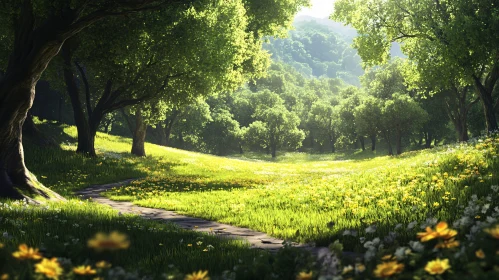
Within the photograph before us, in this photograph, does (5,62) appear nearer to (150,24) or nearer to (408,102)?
(150,24)

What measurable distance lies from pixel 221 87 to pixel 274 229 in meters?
22.6

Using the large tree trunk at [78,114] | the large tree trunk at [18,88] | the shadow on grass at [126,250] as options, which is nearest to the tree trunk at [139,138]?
the large tree trunk at [78,114]

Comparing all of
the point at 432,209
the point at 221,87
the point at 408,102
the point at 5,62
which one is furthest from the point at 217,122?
the point at 432,209

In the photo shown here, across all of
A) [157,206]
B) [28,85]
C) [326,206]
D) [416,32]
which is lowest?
[157,206]

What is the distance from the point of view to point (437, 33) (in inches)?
963

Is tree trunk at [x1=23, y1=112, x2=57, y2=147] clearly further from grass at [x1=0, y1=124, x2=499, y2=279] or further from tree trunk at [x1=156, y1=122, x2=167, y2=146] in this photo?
tree trunk at [x1=156, y1=122, x2=167, y2=146]

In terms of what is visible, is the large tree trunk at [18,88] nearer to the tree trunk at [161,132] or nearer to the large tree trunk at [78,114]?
the large tree trunk at [78,114]

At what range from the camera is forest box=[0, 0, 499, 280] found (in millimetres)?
3607

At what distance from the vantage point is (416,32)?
95.9 feet

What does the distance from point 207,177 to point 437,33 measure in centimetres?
1825

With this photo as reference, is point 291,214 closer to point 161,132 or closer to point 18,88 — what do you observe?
point 18,88

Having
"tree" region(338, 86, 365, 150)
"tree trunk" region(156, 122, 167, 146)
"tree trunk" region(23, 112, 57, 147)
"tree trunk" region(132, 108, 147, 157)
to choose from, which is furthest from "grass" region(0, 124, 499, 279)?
"tree" region(338, 86, 365, 150)

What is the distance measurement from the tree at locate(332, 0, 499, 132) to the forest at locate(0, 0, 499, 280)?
0.12 m

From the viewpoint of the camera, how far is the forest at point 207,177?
3.61 metres
